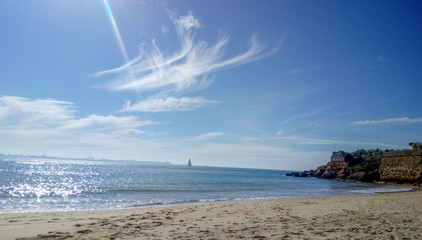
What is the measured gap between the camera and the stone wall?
41.8 metres

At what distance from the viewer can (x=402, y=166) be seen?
45.0m

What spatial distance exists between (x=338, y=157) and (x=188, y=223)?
3476 inches

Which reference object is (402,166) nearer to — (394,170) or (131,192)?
(394,170)

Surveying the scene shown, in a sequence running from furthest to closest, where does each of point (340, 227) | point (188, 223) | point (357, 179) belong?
point (357, 179) → point (188, 223) → point (340, 227)

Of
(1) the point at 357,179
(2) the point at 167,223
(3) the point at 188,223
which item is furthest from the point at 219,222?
(1) the point at 357,179

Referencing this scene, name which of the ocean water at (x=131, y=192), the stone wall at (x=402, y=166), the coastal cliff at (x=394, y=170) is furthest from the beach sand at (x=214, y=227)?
the coastal cliff at (x=394, y=170)

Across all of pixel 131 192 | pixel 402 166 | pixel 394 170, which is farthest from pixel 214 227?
pixel 394 170

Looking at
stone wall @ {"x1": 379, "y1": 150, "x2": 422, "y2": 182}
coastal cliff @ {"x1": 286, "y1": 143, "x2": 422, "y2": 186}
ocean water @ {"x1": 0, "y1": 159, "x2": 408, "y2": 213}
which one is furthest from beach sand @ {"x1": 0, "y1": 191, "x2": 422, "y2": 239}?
coastal cliff @ {"x1": 286, "y1": 143, "x2": 422, "y2": 186}

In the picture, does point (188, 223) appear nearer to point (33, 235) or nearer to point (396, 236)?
point (33, 235)

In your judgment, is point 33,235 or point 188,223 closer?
point 33,235

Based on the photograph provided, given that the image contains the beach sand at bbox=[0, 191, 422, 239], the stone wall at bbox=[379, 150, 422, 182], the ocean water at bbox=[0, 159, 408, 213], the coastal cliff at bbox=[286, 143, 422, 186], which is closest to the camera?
the beach sand at bbox=[0, 191, 422, 239]

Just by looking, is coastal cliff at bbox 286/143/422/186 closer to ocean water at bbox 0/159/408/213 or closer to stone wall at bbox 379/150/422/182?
stone wall at bbox 379/150/422/182

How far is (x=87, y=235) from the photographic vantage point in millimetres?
8625

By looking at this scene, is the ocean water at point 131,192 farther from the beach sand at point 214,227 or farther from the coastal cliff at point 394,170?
the beach sand at point 214,227
